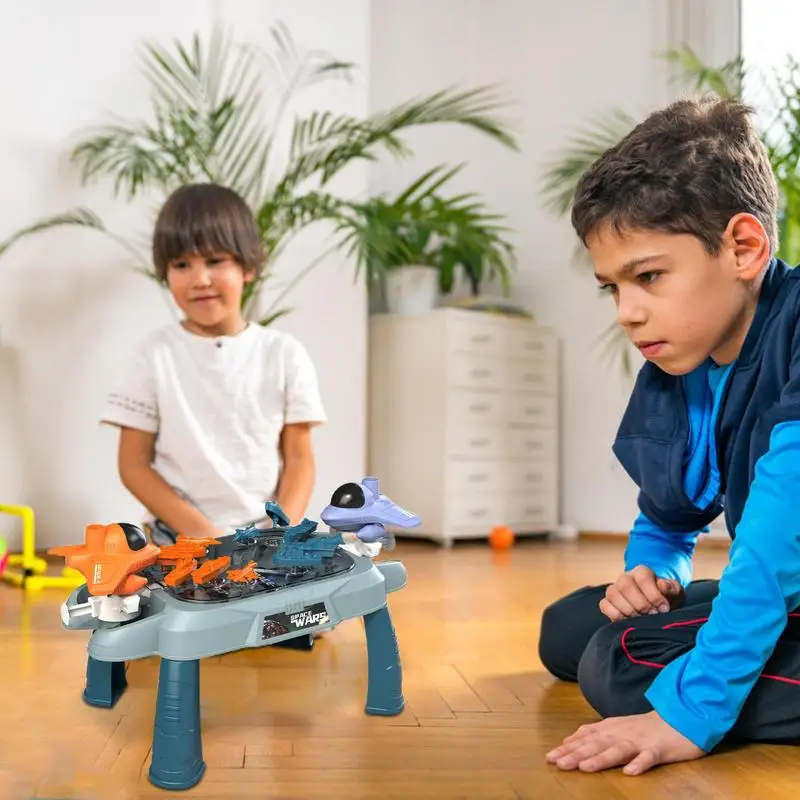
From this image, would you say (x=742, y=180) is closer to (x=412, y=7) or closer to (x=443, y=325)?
(x=443, y=325)

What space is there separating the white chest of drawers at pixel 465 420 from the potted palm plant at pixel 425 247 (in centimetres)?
12

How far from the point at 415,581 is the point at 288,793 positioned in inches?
59.1

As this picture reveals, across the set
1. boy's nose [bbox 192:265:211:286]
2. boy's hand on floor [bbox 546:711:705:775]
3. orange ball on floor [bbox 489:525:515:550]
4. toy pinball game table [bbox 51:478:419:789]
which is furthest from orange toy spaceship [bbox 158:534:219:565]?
orange ball on floor [bbox 489:525:515:550]

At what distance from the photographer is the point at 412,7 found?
3.84 m

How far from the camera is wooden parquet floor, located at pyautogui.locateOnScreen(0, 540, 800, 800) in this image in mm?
872

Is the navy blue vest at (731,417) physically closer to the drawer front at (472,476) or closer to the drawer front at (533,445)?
the drawer front at (472,476)

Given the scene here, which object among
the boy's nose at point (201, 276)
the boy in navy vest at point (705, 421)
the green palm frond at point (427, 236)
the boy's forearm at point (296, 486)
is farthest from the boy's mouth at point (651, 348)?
Result: the green palm frond at point (427, 236)

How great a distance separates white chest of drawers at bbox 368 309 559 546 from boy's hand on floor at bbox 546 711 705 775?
2307 mm

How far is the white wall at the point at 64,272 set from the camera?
9.37 ft

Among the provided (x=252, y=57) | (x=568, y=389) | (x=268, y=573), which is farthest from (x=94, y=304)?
(x=268, y=573)

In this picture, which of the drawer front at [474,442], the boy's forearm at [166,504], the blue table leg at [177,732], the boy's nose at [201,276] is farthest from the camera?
the drawer front at [474,442]

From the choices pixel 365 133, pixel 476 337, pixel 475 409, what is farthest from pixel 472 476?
pixel 365 133

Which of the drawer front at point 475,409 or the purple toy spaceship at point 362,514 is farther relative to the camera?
the drawer front at point 475,409

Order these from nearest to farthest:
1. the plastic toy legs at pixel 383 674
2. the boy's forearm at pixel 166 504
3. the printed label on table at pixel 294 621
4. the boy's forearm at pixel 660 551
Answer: the printed label on table at pixel 294 621
the plastic toy legs at pixel 383 674
the boy's forearm at pixel 660 551
the boy's forearm at pixel 166 504
